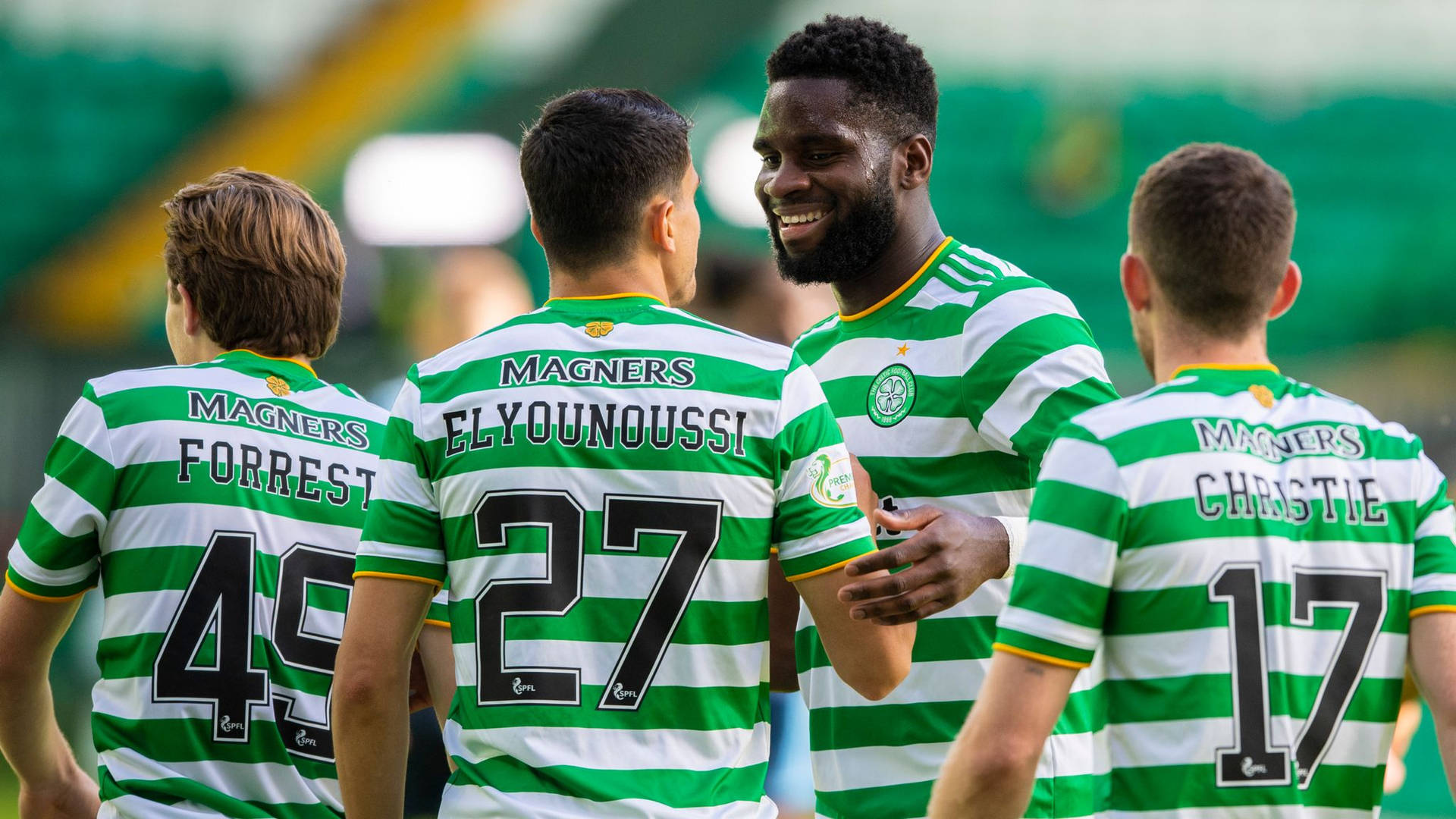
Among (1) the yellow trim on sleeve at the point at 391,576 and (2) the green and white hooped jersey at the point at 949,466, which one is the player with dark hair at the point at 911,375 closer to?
(2) the green and white hooped jersey at the point at 949,466

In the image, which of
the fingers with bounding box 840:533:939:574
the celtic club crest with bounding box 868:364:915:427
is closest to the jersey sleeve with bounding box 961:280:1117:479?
the celtic club crest with bounding box 868:364:915:427

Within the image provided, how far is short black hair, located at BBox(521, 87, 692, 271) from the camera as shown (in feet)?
8.39

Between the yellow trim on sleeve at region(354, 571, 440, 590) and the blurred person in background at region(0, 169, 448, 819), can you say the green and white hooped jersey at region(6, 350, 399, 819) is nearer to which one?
the blurred person in background at region(0, 169, 448, 819)

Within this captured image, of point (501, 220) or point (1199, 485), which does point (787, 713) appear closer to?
point (1199, 485)

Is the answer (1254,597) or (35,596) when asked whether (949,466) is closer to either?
(1254,597)

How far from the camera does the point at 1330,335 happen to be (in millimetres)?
11578

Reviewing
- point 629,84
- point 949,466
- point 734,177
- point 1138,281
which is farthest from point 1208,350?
point 629,84

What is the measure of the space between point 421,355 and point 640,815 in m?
7.28

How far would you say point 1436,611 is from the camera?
2189 millimetres

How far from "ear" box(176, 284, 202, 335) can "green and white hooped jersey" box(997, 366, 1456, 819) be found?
61.6 inches

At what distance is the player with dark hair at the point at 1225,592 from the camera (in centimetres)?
211

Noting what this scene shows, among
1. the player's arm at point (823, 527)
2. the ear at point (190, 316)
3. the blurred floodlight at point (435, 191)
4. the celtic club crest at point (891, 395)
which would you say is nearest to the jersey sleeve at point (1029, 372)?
the celtic club crest at point (891, 395)

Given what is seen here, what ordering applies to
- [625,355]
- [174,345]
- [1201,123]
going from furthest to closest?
1. [1201,123]
2. [174,345]
3. [625,355]

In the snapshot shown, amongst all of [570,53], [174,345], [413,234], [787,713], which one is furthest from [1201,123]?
[174,345]
